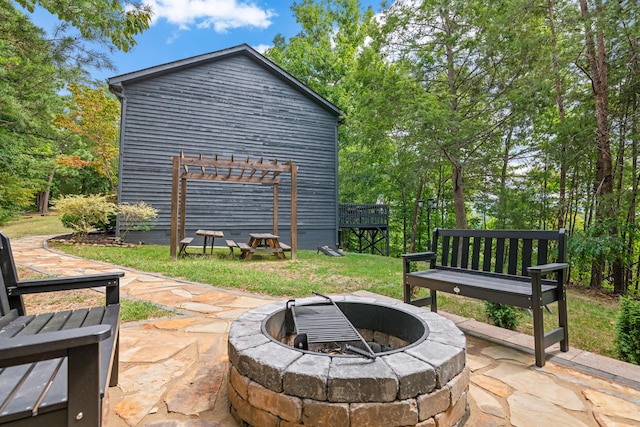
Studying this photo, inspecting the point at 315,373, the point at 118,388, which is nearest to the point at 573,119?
the point at 315,373

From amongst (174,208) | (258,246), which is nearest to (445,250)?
(258,246)

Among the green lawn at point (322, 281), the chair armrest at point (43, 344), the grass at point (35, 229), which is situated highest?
the chair armrest at point (43, 344)

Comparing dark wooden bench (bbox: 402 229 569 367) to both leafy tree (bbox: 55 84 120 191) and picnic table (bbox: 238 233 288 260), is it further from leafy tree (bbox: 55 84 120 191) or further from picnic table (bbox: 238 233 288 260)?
leafy tree (bbox: 55 84 120 191)

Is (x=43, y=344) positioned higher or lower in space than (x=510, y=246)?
lower

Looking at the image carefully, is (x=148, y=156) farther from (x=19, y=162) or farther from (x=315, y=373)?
(x=315, y=373)

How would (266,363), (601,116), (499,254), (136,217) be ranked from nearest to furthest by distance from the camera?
(266,363) < (499,254) < (601,116) < (136,217)

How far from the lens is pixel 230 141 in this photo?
10.2 m

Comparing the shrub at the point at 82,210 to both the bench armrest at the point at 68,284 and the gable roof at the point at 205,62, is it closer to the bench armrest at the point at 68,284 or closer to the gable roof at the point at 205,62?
the gable roof at the point at 205,62

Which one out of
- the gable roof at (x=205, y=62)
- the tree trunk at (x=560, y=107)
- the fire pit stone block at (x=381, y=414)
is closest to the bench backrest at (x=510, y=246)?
the fire pit stone block at (x=381, y=414)

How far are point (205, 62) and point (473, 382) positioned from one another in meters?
11.0

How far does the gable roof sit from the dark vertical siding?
14 cm

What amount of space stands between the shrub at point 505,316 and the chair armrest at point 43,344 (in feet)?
10.9

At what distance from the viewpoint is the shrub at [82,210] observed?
7957mm

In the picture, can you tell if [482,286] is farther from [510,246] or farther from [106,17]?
[106,17]
